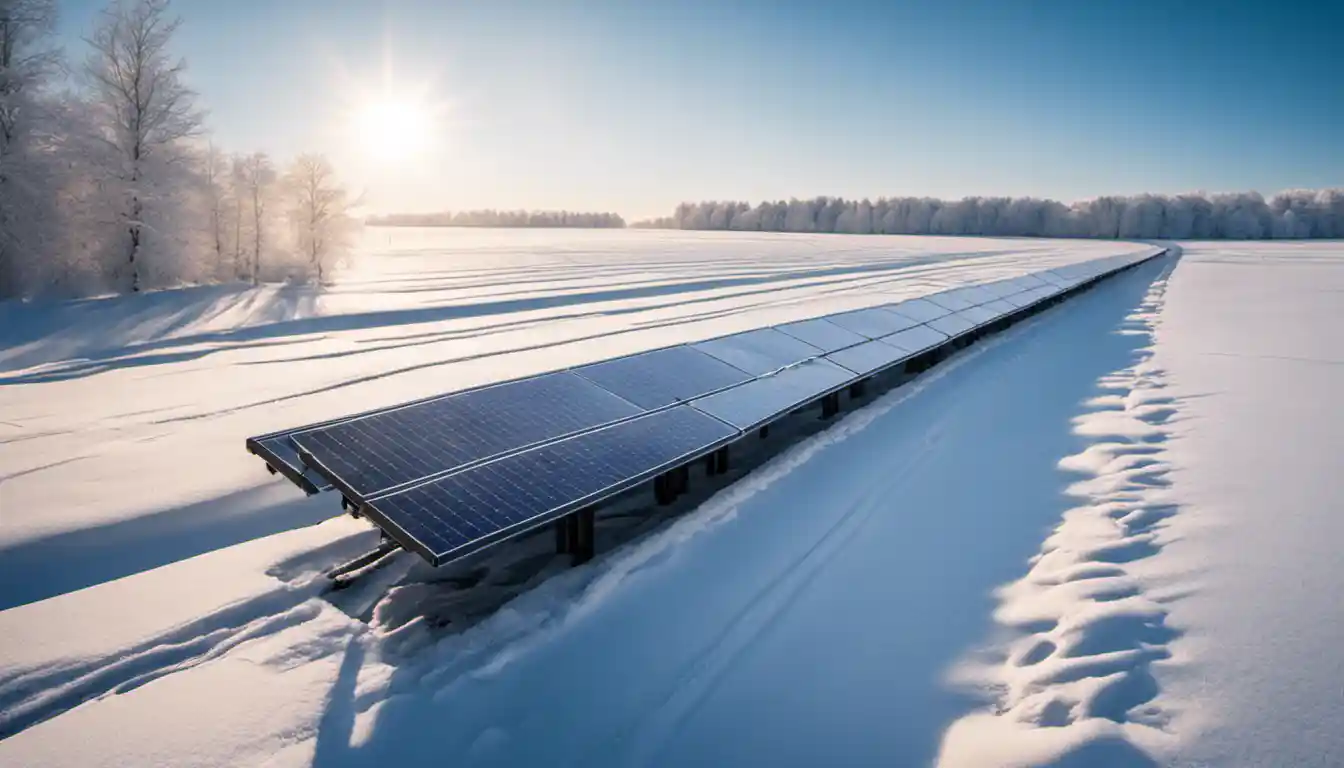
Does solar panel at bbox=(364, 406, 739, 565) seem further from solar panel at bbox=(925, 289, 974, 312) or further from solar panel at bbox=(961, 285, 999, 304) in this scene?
solar panel at bbox=(961, 285, 999, 304)

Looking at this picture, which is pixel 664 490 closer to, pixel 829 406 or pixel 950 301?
pixel 829 406

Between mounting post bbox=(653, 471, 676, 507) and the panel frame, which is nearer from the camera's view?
mounting post bbox=(653, 471, 676, 507)

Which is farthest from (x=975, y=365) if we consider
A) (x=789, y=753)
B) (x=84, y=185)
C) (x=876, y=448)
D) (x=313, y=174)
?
(x=313, y=174)

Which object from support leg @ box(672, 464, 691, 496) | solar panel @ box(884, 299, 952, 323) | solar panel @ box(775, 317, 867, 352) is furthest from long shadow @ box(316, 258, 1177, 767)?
solar panel @ box(884, 299, 952, 323)

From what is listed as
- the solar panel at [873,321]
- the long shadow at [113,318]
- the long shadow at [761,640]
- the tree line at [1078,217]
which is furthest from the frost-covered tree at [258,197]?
the tree line at [1078,217]

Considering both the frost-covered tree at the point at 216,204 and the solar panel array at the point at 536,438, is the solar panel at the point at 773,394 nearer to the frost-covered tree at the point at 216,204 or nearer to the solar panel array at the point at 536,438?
the solar panel array at the point at 536,438
